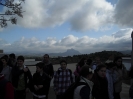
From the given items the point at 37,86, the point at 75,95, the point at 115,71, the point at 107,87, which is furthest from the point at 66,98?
the point at 115,71

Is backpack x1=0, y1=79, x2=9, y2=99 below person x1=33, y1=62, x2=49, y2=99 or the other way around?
the other way around

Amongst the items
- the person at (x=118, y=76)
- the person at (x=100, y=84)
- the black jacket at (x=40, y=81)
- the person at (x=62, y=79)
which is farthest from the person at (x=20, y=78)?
the person at (x=118, y=76)

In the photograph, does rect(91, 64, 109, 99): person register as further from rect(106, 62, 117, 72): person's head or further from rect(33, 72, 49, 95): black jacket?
rect(33, 72, 49, 95): black jacket

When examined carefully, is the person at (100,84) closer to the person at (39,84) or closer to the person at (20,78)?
the person at (39,84)

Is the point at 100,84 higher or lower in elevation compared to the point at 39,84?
higher

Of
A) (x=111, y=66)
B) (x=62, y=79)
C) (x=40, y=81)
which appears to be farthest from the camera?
(x=62, y=79)

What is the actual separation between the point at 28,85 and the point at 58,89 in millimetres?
886

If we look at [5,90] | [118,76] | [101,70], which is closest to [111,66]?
[118,76]

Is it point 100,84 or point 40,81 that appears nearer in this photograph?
point 100,84

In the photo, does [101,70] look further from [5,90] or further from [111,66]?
[5,90]

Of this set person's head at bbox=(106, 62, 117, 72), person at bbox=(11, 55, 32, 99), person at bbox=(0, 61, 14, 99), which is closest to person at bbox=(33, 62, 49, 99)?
person at bbox=(11, 55, 32, 99)

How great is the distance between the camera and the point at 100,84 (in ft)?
13.7

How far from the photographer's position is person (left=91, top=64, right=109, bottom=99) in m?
3.94

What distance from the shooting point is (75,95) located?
2.79m
